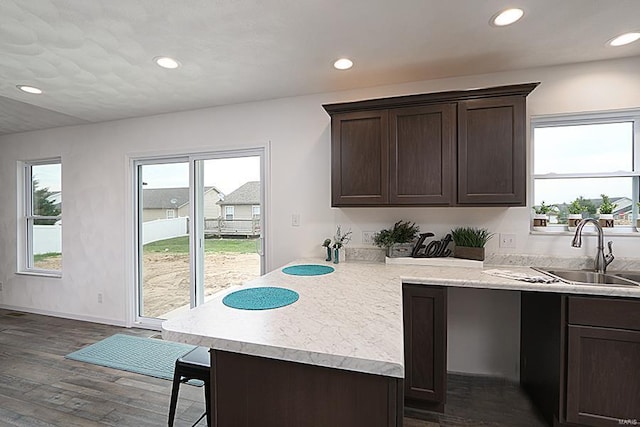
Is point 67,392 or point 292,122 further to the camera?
point 292,122

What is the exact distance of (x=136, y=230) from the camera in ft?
12.0

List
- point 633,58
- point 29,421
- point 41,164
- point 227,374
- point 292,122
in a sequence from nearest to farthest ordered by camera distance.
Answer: point 227,374
point 29,421
point 633,58
point 292,122
point 41,164

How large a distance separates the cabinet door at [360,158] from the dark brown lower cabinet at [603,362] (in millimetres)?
1399

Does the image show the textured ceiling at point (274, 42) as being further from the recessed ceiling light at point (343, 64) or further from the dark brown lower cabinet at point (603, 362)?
the dark brown lower cabinet at point (603, 362)

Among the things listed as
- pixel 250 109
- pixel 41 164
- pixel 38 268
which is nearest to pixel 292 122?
pixel 250 109

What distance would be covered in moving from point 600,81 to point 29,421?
4714 millimetres

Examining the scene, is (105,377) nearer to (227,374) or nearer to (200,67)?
(227,374)

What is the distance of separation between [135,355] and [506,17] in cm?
395

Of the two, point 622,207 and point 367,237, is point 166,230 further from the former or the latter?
point 622,207

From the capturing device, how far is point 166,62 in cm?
227

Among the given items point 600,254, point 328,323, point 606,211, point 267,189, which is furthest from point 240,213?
point 606,211

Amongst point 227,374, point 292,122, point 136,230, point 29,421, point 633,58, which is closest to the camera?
point 227,374

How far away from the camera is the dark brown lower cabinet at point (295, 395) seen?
3.24ft

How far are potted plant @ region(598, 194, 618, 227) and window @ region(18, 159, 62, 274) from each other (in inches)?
233
